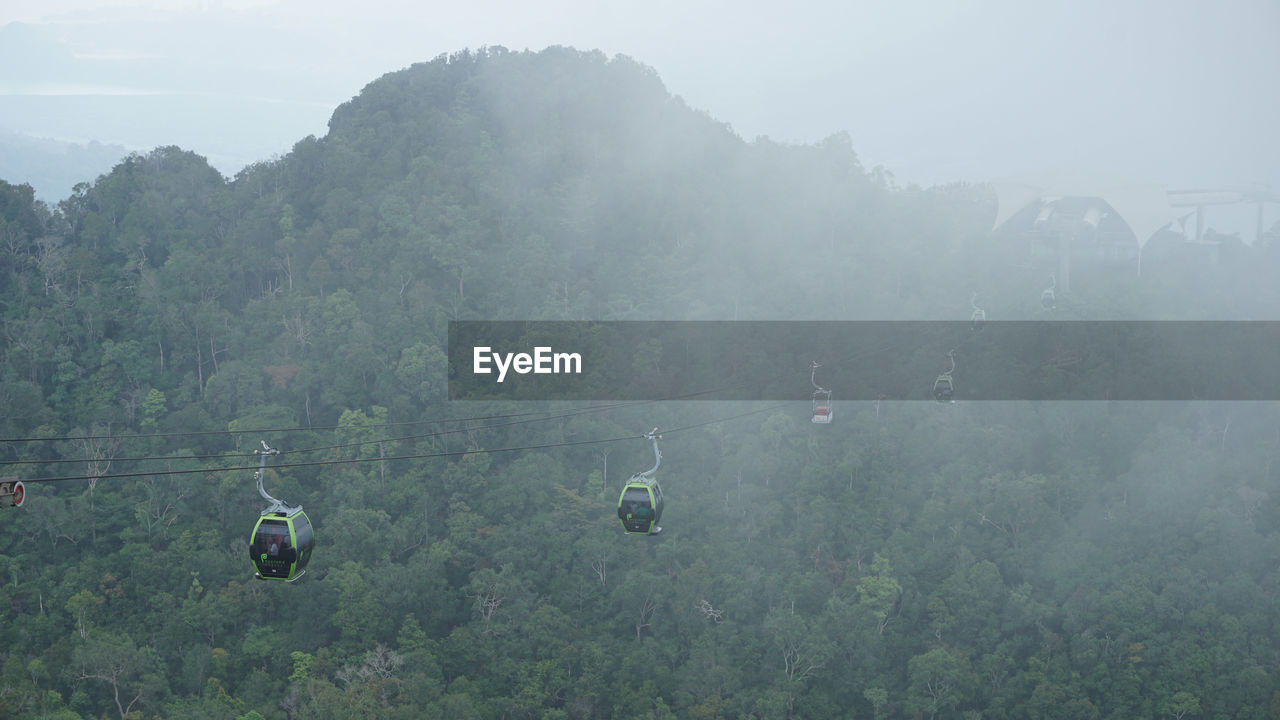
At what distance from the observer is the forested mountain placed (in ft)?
101

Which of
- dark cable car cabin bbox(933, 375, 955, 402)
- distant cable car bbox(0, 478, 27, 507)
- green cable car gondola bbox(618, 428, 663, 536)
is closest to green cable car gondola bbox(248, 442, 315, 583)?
distant cable car bbox(0, 478, 27, 507)

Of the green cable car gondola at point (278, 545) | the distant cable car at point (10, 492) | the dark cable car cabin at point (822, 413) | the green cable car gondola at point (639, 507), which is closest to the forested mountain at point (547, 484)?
the dark cable car cabin at point (822, 413)

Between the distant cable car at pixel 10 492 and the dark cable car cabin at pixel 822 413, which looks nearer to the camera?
the distant cable car at pixel 10 492

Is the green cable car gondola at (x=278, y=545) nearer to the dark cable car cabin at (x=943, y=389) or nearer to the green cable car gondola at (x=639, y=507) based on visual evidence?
the green cable car gondola at (x=639, y=507)

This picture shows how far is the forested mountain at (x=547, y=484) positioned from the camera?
1211 inches

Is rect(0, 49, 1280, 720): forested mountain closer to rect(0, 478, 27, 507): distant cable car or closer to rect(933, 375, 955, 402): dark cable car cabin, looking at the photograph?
rect(933, 375, 955, 402): dark cable car cabin

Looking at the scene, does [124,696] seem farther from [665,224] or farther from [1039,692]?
[665,224]

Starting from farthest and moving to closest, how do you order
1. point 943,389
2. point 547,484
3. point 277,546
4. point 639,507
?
point 547,484 < point 943,389 < point 639,507 < point 277,546

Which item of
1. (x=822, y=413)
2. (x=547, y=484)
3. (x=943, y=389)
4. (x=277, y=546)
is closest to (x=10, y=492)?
(x=277, y=546)

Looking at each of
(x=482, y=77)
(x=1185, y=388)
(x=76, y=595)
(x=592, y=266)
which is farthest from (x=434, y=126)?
(x=1185, y=388)

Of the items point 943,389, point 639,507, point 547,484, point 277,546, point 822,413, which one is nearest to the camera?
point 277,546

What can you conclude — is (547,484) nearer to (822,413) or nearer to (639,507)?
(822,413)

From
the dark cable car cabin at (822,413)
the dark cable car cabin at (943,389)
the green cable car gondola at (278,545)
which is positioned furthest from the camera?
the dark cable car cabin at (822,413)

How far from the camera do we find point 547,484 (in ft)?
124
